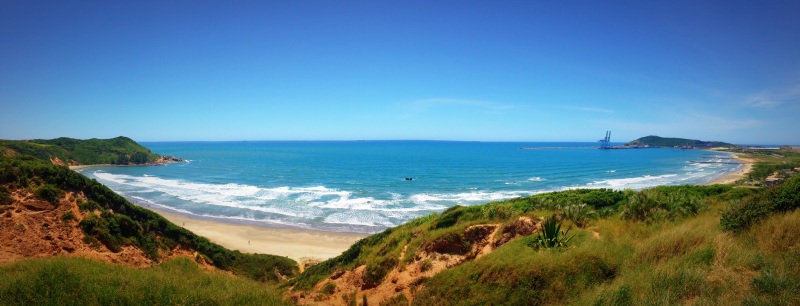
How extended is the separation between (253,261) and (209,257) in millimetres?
2766

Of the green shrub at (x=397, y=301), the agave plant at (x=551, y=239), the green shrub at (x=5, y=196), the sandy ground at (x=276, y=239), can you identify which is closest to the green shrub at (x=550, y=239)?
the agave plant at (x=551, y=239)

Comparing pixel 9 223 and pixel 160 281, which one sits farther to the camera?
pixel 9 223

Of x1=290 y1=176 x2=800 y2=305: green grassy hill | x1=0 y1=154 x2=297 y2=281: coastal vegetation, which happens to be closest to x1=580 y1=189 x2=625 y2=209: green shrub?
x1=290 y1=176 x2=800 y2=305: green grassy hill

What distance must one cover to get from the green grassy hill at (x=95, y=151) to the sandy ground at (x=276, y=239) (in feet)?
253

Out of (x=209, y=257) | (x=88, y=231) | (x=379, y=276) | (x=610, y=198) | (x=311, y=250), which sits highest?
(x=610, y=198)

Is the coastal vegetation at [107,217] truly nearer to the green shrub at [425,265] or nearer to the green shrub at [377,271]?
the green shrub at [377,271]

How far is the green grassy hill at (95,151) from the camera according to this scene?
90375 mm

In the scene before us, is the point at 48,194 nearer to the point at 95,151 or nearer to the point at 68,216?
the point at 68,216

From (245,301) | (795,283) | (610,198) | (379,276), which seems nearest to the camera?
(795,283)

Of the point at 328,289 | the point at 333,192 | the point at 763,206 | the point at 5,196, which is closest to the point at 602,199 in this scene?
the point at 763,206

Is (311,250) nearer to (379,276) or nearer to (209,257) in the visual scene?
(209,257)

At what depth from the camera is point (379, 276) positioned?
14516mm

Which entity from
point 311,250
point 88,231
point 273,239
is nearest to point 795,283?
point 88,231

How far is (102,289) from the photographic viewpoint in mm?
8445
